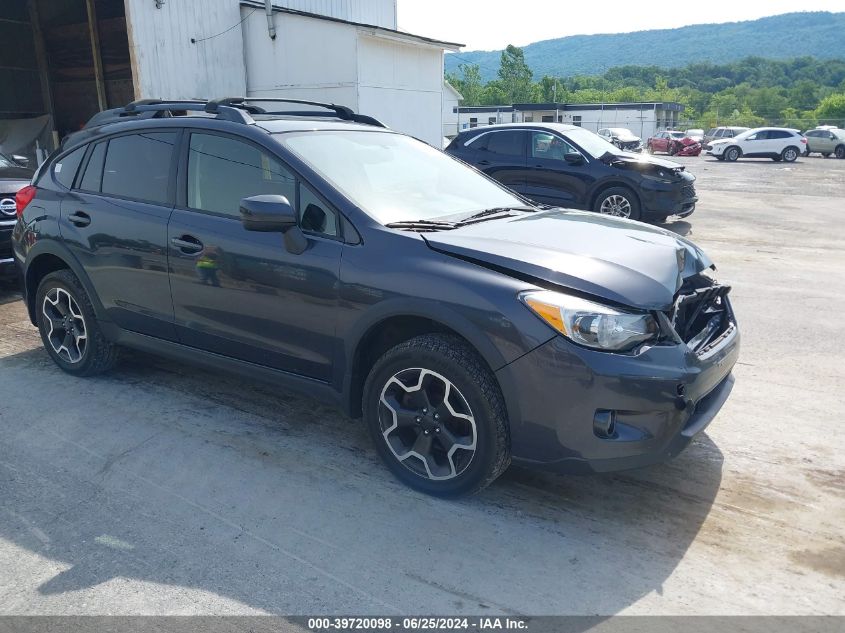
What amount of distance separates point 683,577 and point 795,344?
3511 millimetres

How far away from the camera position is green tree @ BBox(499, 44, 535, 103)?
11075 cm

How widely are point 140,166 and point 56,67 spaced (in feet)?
54.4

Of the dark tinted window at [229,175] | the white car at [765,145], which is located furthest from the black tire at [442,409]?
the white car at [765,145]

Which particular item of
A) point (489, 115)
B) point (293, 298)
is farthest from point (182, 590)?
point (489, 115)

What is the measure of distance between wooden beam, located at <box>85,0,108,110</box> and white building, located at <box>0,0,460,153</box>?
0.02 m

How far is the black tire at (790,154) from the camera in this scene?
1297 inches

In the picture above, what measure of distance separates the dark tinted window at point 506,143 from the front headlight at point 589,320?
28.9 feet

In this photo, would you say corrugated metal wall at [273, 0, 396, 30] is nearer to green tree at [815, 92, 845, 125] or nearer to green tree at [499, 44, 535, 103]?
green tree at [815, 92, 845, 125]

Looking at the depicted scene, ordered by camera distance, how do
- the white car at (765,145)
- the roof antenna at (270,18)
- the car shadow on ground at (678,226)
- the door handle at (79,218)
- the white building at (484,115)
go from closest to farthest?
the door handle at (79,218), the car shadow on ground at (678,226), the roof antenna at (270,18), the white car at (765,145), the white building at (484,115)

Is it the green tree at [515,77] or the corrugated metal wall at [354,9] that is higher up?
the green tree at [515,77]

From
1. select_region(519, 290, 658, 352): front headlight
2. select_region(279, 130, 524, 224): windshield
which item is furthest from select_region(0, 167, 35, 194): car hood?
select_region(519, 290, 658, 352): front headlight

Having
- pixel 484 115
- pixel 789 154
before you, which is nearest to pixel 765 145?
pixel 789 154

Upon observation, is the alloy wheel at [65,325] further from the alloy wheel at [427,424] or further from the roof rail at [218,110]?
the alloy wheel at [427,424]

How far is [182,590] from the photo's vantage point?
278 centimetres
